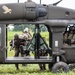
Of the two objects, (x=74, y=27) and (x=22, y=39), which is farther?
(x=22, y=39)

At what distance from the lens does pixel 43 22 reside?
42.8 feet

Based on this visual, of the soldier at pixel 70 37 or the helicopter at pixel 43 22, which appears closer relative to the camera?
the helicopter at pixel 43 22

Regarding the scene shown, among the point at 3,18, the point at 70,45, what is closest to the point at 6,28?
the point at 3,18

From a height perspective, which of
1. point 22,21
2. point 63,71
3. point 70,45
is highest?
point 22,21

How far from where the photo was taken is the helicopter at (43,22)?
1299cm

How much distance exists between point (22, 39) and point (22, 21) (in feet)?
5.78

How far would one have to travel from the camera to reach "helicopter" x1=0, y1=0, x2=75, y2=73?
1299 centimetres

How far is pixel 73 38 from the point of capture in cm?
1339

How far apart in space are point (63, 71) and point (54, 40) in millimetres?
1092

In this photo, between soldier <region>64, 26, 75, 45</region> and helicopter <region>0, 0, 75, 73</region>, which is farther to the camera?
soldier <region>64, 26, 75, 45</region>

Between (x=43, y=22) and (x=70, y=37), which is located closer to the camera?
(x=43, y=22)

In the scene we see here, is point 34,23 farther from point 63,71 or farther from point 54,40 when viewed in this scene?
point 63,71

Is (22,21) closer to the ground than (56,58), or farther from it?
farther from it

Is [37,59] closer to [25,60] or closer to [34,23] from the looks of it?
[25,60]
